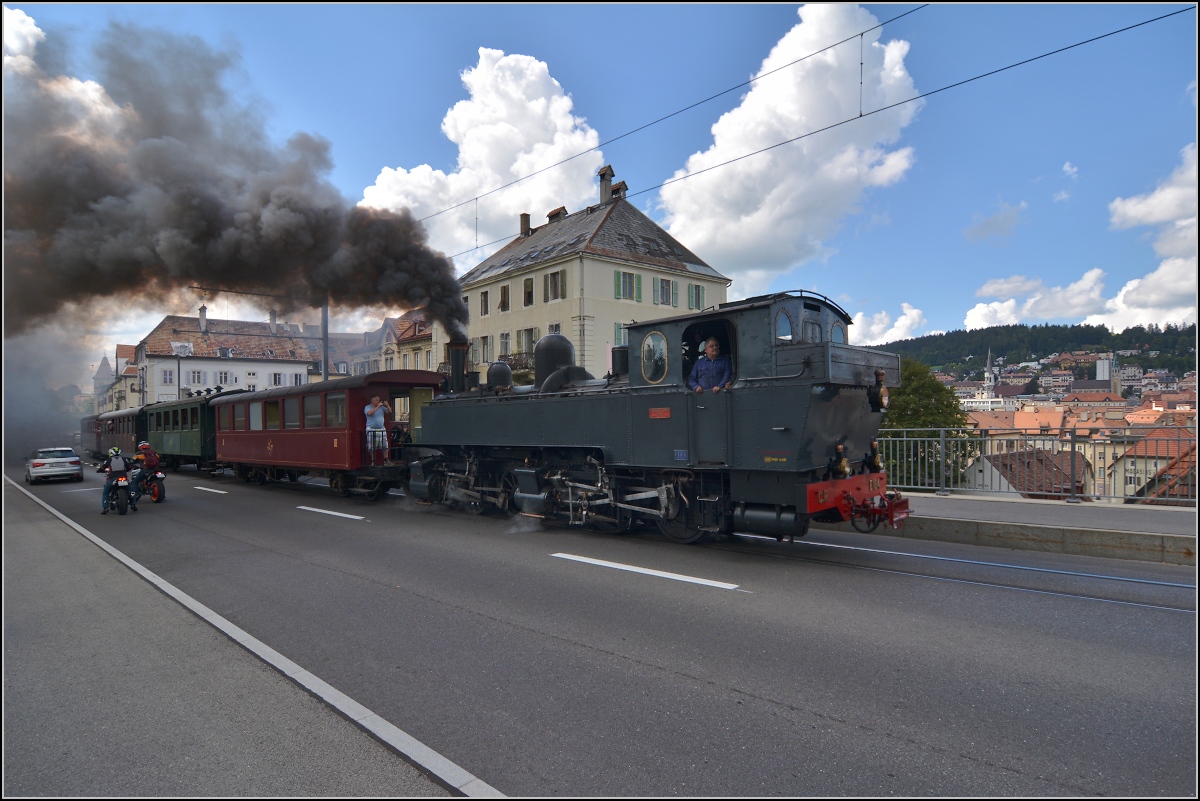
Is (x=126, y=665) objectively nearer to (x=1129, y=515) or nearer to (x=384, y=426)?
(x=384, y=426)

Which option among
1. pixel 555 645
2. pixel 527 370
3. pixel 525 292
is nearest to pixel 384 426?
pixel 555 645

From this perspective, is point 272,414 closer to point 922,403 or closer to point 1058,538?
point 1058,538

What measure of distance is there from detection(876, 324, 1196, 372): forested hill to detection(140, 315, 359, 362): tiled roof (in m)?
46.4

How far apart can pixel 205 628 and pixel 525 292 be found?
31.0m

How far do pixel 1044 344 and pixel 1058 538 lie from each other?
19589 mm

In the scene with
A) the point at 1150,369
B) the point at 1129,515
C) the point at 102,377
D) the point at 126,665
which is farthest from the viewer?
the point at 102,377

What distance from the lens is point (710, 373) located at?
7.36 metres

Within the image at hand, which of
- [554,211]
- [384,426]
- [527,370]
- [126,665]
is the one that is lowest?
[126,665]

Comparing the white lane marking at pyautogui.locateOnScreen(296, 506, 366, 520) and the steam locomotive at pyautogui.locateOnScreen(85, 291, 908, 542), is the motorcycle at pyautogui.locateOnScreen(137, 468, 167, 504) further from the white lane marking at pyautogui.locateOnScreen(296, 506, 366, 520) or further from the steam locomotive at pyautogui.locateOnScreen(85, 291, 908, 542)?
the steam locomotive at pyautogui.locateOnScreen(85, 291, 908, 542)

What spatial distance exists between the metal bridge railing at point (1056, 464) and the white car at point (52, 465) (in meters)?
26.2

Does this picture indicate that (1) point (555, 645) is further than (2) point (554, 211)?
No

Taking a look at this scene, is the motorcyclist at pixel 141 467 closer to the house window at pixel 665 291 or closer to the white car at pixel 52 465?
the white car at pixel 52 465

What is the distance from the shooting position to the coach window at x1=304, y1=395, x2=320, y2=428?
575 inches

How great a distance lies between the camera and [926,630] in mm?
4676
